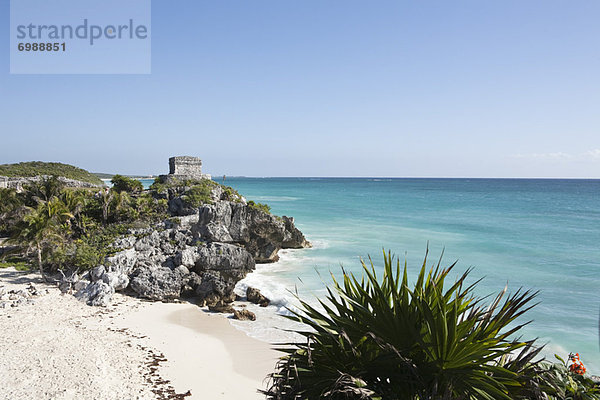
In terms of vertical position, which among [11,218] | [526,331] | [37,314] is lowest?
[526,331]

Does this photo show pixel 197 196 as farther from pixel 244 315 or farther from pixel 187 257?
pixel 244 315

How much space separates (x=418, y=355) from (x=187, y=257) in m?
14.8

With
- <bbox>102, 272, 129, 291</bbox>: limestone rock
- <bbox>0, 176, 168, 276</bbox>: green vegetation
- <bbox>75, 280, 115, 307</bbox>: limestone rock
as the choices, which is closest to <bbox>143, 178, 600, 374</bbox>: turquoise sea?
<bbox>75, 280, 115, 307</bbox>: limestone rock

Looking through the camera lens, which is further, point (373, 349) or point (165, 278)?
point (165, 278)

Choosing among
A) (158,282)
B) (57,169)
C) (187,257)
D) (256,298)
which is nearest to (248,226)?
(187,257)

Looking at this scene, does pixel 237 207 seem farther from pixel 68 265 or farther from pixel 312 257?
pixel 68 265

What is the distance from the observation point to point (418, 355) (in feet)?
9.73

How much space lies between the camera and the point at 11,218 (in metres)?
22.0

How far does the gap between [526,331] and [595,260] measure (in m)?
14.8

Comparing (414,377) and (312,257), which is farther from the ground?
(414,377)

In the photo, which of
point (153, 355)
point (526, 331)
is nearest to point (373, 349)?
point (153, 355)

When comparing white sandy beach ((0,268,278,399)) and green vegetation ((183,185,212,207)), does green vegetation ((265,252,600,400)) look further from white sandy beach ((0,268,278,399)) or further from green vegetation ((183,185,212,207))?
green vegetation ((183,185,212,207))

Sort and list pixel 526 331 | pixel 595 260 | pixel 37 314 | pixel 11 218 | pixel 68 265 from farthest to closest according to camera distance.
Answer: pixel 595 260, pixel 11 218, pixel 68 265, pixel 526 331, pixel 37 314

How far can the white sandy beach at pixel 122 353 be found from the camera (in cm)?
821
